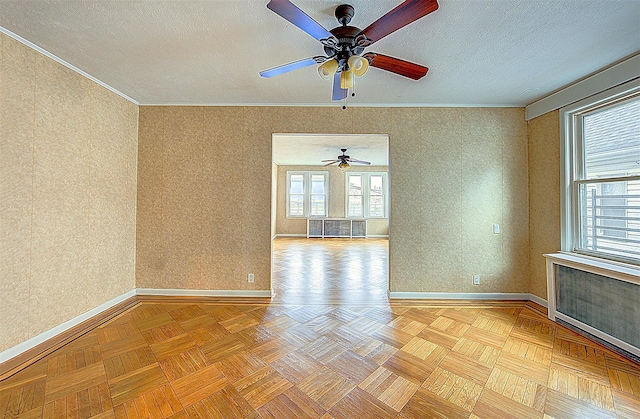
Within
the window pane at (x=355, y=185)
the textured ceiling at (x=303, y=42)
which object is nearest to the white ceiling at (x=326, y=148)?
the window pane at (x=355, y=185)

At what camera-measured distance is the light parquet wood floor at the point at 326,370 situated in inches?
65.1

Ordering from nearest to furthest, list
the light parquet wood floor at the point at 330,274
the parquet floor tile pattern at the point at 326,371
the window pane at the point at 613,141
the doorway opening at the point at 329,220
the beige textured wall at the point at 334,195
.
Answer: the parquet floor tile pattern at the point at 326,371
the window pane at the point at 613,141
the light parquet wood floor at the point at 330,274
the doorway opening at the point at 329,220
the beige textured wall at the point at 334,195

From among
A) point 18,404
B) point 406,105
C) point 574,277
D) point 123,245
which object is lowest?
point 18,404

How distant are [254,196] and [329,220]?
5.98 m

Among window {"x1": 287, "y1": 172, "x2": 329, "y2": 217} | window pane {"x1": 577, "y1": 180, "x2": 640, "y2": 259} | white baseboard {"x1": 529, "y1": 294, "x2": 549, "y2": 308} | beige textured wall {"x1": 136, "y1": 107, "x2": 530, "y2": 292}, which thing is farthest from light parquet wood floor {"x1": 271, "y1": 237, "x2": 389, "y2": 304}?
window pane {"x1": 577, "y1": 180, "x2": 640, "y2": 259}

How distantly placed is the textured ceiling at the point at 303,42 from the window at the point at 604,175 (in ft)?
1.36

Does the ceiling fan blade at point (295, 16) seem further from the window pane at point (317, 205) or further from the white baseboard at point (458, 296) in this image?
the window pane at point (317, 205)

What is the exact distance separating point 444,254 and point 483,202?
0.88 meters

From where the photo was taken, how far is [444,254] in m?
3.51

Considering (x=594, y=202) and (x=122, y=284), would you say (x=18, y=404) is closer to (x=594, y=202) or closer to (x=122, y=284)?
(x=122, y=284)

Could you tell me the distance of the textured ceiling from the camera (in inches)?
70.6

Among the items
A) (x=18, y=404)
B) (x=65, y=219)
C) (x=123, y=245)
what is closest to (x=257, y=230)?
(x=123, y=245)

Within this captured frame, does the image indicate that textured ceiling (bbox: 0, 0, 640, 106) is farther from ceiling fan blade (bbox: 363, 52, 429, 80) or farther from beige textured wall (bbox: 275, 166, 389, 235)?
beige textured wall (bbox: 275, 166, 389, 235)

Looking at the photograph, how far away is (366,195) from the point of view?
9516 millimetres
